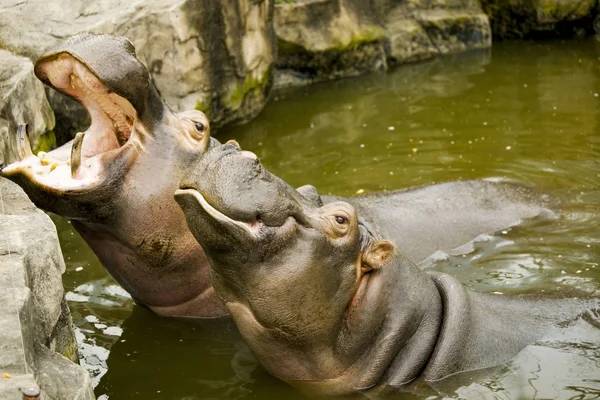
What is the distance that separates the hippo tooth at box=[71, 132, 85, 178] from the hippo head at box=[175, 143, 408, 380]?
2.67 ft

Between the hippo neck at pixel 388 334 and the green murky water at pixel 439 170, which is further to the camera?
the green murky water at pixel 439 170

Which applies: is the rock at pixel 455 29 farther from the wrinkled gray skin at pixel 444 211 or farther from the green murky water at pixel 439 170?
the wrinkled gray skin at pixel 444 211

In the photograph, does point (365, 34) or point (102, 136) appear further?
point (365, 34)

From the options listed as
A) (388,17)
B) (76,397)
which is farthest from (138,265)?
(388,17)

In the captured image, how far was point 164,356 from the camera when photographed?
211 inches

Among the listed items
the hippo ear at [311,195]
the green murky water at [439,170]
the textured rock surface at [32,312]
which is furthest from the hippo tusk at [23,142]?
the hippo ear at [311,195]

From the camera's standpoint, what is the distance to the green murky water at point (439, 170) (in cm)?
502

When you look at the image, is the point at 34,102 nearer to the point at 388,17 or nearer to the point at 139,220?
the point at 139,220

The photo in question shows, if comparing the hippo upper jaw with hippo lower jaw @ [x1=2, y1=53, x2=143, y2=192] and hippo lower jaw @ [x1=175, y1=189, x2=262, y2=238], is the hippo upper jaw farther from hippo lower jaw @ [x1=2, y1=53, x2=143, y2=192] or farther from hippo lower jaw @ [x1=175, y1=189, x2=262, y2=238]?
hippo lower jaw @ [x1=2, y1=53, x2=143, y2=192]

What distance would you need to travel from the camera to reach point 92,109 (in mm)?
5121

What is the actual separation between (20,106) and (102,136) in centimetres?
201

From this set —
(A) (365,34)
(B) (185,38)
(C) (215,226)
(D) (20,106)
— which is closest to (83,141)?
(C) (215,226)

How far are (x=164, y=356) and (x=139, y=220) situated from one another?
0.82 m

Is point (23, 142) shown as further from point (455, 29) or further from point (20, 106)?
point (455, 29)
